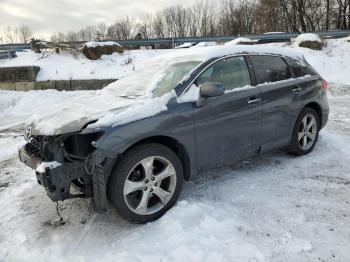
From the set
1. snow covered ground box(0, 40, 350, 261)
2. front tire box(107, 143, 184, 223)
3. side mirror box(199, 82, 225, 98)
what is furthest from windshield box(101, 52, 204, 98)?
snow covered ground box(0, 40, 350, 261)

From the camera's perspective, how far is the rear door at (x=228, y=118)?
13.6 ft

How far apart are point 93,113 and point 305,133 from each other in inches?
134

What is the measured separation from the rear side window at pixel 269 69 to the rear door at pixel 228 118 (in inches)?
8.8

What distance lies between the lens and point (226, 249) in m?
3.25

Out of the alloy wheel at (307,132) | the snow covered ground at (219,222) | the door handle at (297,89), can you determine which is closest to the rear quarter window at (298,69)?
the door handle at (297,89)

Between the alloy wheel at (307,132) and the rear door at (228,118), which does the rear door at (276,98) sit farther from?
the alloy wheel at (307,132)

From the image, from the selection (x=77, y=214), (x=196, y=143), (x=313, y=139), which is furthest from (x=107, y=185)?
(x=313, y=139)

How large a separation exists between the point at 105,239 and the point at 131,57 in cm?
1328

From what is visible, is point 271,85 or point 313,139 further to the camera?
point 313,139

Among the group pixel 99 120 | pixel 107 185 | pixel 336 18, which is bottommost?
pixel 107 185

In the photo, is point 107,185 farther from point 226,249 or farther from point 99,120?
point 226,249

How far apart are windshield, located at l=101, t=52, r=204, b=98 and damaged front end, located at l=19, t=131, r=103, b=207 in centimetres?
99

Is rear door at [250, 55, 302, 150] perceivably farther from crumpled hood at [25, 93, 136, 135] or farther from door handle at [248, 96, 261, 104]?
crumpled hood at [25, 93, 136, 135]

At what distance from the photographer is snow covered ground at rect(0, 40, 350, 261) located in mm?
3270
